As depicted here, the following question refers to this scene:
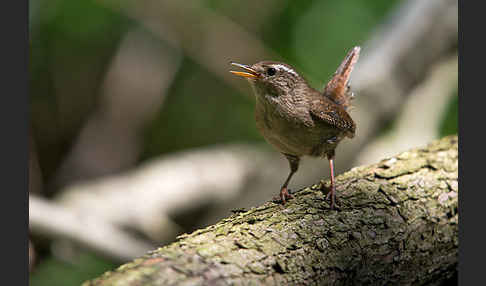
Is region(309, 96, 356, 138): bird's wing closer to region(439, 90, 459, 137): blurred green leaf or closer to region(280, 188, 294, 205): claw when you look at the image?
region(280, 188, 294, 205): claw

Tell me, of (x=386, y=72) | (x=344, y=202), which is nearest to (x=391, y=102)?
(x=386, y=72)

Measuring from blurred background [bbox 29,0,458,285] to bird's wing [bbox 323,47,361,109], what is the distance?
1.55 meters

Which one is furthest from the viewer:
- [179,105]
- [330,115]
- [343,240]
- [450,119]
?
[179,105]

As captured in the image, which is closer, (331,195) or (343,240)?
(343,240)

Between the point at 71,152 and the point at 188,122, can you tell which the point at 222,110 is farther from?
the point at 71,152

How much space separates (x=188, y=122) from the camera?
743 centimetres

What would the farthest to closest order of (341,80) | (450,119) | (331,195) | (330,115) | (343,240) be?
(450,119) → (341,80) → (330,115) → (331,195) → (343,240)

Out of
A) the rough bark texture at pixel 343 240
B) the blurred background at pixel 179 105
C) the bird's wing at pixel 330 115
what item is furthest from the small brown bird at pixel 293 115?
the blurred background at pixel 179 105

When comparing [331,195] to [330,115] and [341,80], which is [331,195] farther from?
[341,80]

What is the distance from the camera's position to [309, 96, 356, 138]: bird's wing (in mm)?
3277

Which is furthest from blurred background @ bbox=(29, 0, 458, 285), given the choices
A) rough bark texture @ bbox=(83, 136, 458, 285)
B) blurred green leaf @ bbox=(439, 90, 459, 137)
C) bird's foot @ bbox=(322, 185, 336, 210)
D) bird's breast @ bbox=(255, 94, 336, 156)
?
bird's foot @ bbox=(322, 185, 336, 210)

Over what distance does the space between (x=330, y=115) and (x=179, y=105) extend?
455 cm

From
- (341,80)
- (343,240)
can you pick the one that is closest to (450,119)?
(341,80)

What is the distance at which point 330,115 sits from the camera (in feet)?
10.9
